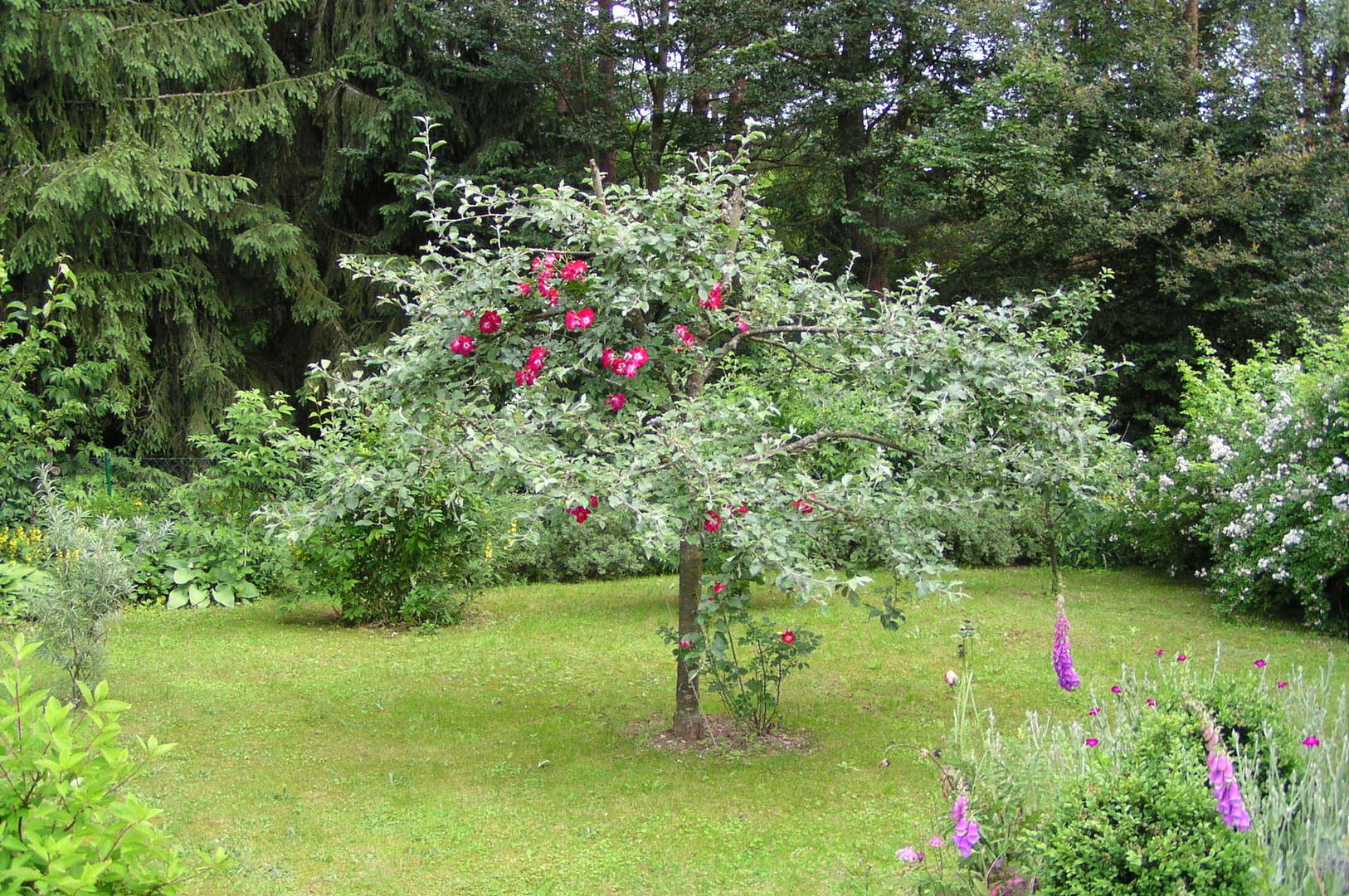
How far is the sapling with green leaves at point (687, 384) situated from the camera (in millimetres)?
3934

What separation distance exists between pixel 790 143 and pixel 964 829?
43.5ft

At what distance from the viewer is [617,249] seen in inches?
157

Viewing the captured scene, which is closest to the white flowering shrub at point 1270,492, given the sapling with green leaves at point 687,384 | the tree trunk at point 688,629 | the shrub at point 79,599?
the sapling with green leaves at point 687,384

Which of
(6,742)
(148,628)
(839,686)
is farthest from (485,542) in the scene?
(6,742)

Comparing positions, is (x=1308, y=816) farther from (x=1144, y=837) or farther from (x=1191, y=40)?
(x=1191, y=40)

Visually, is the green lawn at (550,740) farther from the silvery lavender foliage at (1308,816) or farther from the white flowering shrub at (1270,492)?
the silvery lavender foliage at (1308,816)

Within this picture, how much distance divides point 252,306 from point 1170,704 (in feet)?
40.2

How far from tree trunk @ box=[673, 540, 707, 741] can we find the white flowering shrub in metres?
4.54

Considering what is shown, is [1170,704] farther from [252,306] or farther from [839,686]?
[252,306]

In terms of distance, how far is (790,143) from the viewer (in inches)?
577

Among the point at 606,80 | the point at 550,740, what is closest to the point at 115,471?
the point at 606,80

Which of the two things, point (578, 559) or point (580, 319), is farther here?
point (578, 559)

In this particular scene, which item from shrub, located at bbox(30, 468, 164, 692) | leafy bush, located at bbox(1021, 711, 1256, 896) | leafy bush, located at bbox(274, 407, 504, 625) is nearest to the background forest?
leafy bush, located at bbox(274, 407, 504, 625)

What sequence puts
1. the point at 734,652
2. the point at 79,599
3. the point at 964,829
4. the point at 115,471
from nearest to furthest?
the point at 964,829
the point at 79,599
the point at 734,652
the point at 115,471
